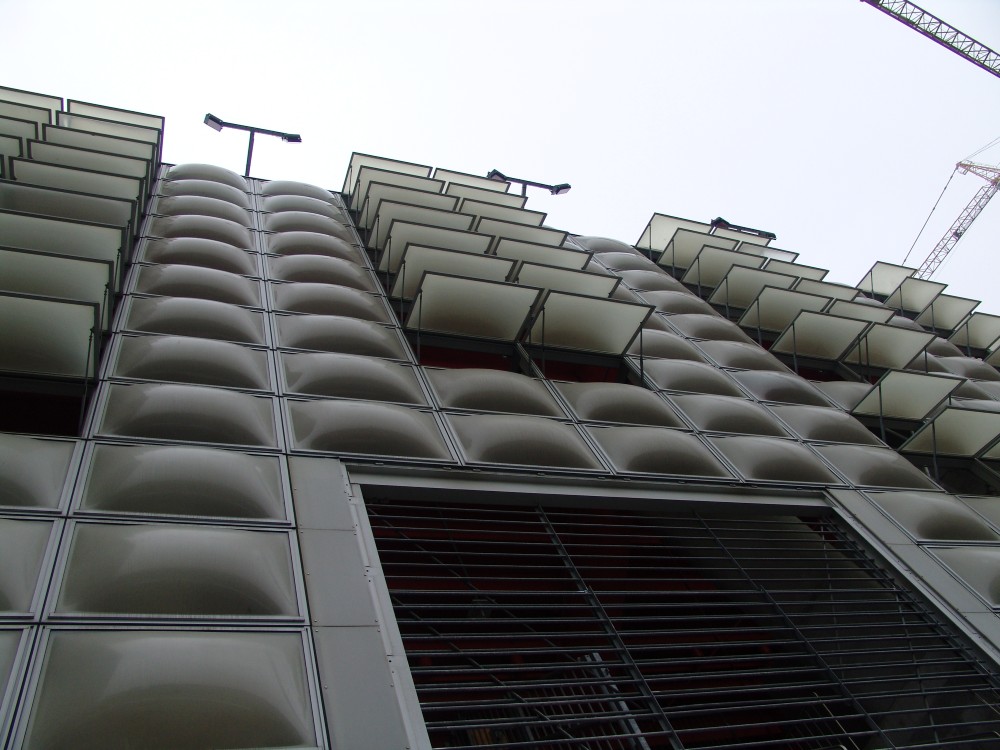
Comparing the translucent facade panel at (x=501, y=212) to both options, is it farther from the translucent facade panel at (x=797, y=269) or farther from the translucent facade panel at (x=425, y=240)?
the translucent facade panel at (x=797, y=269)

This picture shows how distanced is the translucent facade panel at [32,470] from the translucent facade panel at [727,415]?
755cm

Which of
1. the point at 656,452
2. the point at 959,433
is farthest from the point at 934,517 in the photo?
the point at 656,452

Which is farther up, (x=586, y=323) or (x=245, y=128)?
(x=245, y=128)

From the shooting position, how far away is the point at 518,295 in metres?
11.7

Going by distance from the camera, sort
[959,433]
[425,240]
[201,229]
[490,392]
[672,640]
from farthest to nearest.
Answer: [425,240], [201,229], [959,433], [490,392], [672,640]

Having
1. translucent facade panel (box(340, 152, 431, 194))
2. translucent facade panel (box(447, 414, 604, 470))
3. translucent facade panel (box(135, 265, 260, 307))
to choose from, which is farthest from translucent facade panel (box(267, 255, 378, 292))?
translucent facade panel (box(340, 152, 431, 194))

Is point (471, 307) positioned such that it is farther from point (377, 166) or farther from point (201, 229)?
point (377, 166)

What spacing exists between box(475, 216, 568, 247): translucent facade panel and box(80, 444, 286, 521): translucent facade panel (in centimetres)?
965

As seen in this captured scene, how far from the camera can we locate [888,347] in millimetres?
16141

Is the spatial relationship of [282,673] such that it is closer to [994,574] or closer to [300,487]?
[300,487]

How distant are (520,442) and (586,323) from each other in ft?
12.1

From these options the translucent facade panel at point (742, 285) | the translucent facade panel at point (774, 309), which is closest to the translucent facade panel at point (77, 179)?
the translucent facade panel at point (774, 309)

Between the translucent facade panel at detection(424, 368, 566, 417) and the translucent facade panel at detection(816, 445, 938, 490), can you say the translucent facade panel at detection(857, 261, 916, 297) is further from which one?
the translucent facade panel at detection(424, 368, 566, 417)

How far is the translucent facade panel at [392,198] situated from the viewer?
16.4 meters
